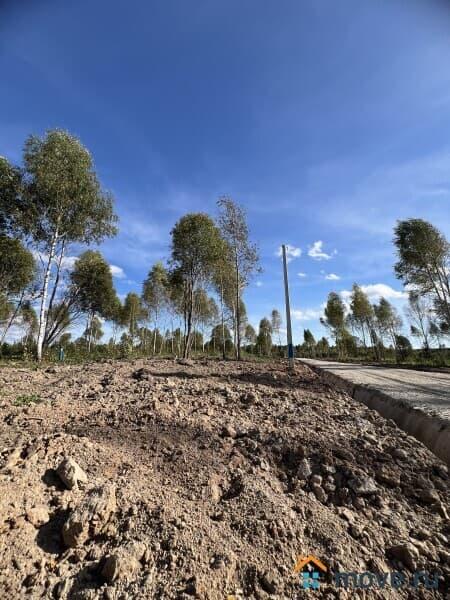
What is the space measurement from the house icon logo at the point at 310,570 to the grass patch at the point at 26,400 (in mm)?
4059

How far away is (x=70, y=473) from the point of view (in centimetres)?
236

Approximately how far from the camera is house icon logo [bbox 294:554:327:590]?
67.3 inches

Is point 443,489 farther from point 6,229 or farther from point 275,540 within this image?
point 6,229

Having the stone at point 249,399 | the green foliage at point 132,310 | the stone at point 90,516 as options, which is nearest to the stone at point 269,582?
the stone at point 90,516

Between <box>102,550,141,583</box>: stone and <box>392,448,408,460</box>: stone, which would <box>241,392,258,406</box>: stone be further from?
<box>102,550,141,583</box>: stone

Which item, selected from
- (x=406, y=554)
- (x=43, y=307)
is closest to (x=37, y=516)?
(x=406, y=554)

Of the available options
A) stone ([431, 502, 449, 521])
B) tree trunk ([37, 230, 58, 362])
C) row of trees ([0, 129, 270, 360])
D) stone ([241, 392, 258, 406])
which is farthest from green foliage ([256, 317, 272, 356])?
stone ([431, 502, 449, 521])

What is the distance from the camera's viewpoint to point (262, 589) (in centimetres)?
164

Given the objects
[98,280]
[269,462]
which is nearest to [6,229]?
[98,280]

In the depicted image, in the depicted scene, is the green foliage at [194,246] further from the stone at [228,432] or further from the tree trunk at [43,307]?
the stone at [228,432]

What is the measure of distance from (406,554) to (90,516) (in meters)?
2.46

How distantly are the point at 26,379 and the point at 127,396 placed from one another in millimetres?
2720

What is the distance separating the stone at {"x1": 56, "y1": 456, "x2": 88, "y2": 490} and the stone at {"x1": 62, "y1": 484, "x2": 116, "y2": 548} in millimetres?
197

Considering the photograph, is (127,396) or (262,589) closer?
(262,589)
